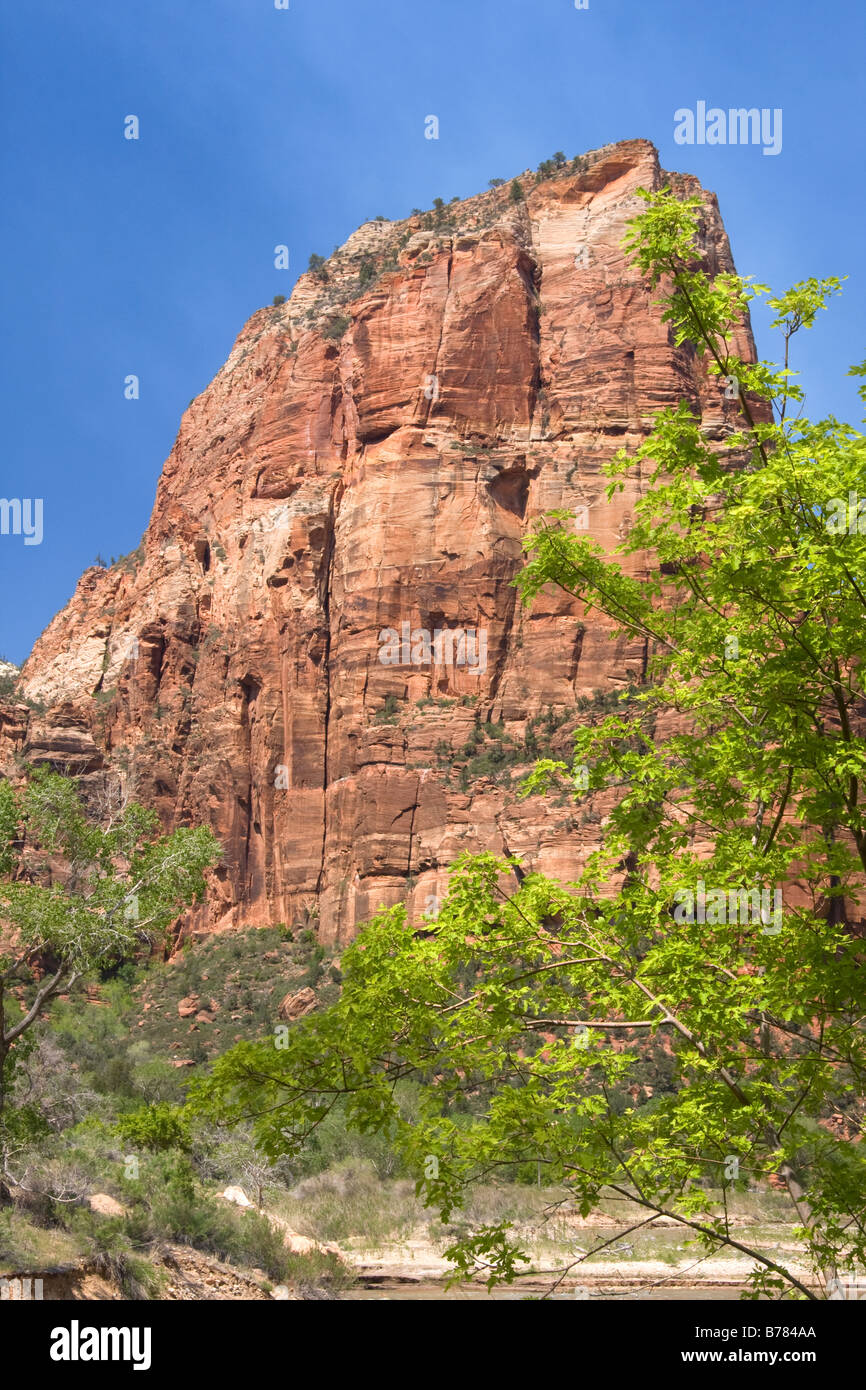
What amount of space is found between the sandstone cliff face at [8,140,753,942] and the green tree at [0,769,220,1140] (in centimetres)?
3836

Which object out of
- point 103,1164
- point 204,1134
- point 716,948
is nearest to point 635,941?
point 716,948

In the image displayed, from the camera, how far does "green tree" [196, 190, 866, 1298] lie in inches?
320

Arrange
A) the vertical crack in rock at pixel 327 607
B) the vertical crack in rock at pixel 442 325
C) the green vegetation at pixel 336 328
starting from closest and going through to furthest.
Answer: the vertical crack in rock at pixel 327 607
the vertical crack in rock at pixel 442 325
the green vegetation at pixel 336 328

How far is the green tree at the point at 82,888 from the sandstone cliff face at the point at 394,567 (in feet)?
126

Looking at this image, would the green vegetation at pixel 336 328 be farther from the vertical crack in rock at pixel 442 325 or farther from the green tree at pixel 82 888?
the green tree at pixel 82 888

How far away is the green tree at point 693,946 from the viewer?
8125 mm

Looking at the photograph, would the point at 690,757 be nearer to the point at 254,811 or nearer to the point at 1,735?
the point at 254,811

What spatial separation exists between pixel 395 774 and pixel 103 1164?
4187cm

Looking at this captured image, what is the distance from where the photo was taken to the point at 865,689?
8.79m
